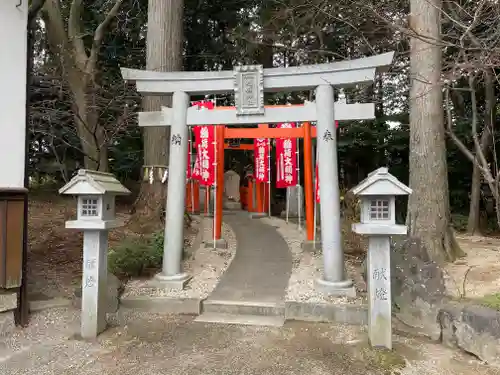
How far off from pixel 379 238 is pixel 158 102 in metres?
5.60

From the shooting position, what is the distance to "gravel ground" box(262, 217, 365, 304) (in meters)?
5.08

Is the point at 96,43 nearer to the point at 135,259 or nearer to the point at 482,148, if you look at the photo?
the point at 135,259

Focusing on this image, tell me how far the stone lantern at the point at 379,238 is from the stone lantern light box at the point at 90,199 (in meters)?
2.81

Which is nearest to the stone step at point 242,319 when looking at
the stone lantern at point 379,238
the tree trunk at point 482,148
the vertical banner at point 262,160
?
the stone lantern at point 379,238

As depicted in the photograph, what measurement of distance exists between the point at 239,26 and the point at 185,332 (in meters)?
11.0

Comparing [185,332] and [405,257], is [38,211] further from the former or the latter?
[405,257]

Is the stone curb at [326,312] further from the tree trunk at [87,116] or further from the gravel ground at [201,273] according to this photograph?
the tree trunk at [87,116]

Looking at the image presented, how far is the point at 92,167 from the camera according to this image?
917cm

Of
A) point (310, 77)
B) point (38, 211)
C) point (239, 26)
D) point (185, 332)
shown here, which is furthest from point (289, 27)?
point (185, 332)

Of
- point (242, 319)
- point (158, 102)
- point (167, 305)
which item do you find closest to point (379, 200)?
point (242, 319)

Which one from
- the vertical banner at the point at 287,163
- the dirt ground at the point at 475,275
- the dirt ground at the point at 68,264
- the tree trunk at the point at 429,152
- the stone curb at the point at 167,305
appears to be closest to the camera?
the dirt ground at the point at 475,275

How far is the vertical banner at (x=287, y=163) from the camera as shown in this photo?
1110 centimetres

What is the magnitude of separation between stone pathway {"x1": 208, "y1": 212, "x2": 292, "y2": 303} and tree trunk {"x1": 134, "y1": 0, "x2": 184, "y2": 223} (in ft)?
6.91

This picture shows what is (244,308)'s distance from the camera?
514 centimetres
